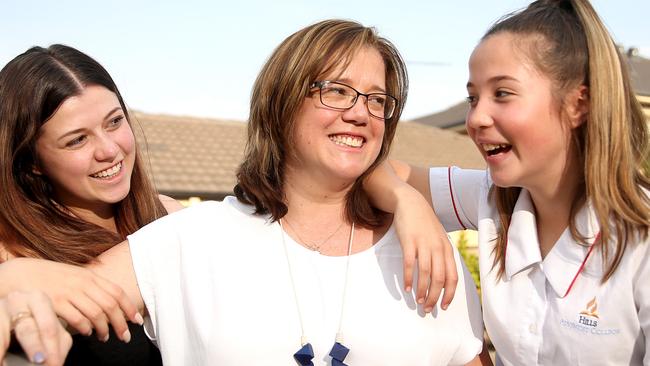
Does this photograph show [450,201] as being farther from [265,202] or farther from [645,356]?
[645,356]

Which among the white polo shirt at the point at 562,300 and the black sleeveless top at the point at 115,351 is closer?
the white polo shirt at the point at 562,300

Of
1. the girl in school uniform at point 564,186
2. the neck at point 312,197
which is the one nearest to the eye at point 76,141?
the neck at point 312,197

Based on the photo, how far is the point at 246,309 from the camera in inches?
94.7

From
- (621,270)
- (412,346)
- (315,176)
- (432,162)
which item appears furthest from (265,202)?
(432,162)

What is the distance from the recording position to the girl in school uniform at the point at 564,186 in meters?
2.32

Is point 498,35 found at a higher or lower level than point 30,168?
higher

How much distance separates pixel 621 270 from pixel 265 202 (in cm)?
122

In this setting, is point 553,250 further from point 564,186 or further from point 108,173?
point 108,173

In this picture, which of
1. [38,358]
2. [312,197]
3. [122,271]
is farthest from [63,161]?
[38,358]

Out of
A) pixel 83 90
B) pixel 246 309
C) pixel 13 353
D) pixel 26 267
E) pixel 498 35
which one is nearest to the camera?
pixel 13 353

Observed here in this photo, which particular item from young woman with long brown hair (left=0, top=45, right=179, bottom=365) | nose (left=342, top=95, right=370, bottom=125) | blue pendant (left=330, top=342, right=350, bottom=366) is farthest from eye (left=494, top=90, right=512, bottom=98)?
young woman with long brown hair (left=0, top=45, right=179, bottom=365)

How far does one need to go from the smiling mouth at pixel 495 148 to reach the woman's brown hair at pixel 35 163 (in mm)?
1580

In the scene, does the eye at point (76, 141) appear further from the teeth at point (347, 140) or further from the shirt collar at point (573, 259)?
the shirt collar at point (573, 259)

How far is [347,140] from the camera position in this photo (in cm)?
265
